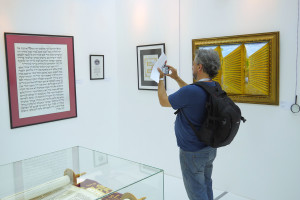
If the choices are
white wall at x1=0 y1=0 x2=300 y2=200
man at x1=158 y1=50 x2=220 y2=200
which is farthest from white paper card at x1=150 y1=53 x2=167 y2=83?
white wall at x1=0 y1=0 x2=300 y2=200

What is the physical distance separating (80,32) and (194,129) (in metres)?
2.77

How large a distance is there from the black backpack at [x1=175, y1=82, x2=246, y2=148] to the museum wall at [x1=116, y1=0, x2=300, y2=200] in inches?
48.3

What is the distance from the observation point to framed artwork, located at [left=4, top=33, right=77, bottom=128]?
11.8ft

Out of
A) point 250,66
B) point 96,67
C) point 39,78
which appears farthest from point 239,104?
point 39,78

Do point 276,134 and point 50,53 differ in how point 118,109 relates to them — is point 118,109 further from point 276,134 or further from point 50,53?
point 276,134

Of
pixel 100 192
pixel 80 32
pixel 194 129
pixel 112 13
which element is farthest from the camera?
pixel 112 13

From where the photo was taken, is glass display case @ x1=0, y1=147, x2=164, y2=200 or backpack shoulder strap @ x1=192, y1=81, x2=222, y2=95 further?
backpack shoulder strap @ x1=192, y1=81, x2=222, y2=95

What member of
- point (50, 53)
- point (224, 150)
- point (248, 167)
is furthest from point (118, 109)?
point (248, 167)

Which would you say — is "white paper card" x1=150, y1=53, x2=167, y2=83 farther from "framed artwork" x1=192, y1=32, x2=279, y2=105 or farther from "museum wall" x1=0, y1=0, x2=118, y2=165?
"museum wall" x1=0, y1=0, x2=118, y2=165

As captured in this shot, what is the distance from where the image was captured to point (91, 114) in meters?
4.57

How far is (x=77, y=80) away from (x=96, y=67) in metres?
0.40

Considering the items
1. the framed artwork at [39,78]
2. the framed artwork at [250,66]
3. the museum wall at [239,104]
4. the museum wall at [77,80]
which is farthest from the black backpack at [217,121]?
the museum wall at [77,80]

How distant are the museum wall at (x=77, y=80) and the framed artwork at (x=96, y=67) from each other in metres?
0.08

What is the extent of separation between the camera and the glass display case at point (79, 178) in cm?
174
